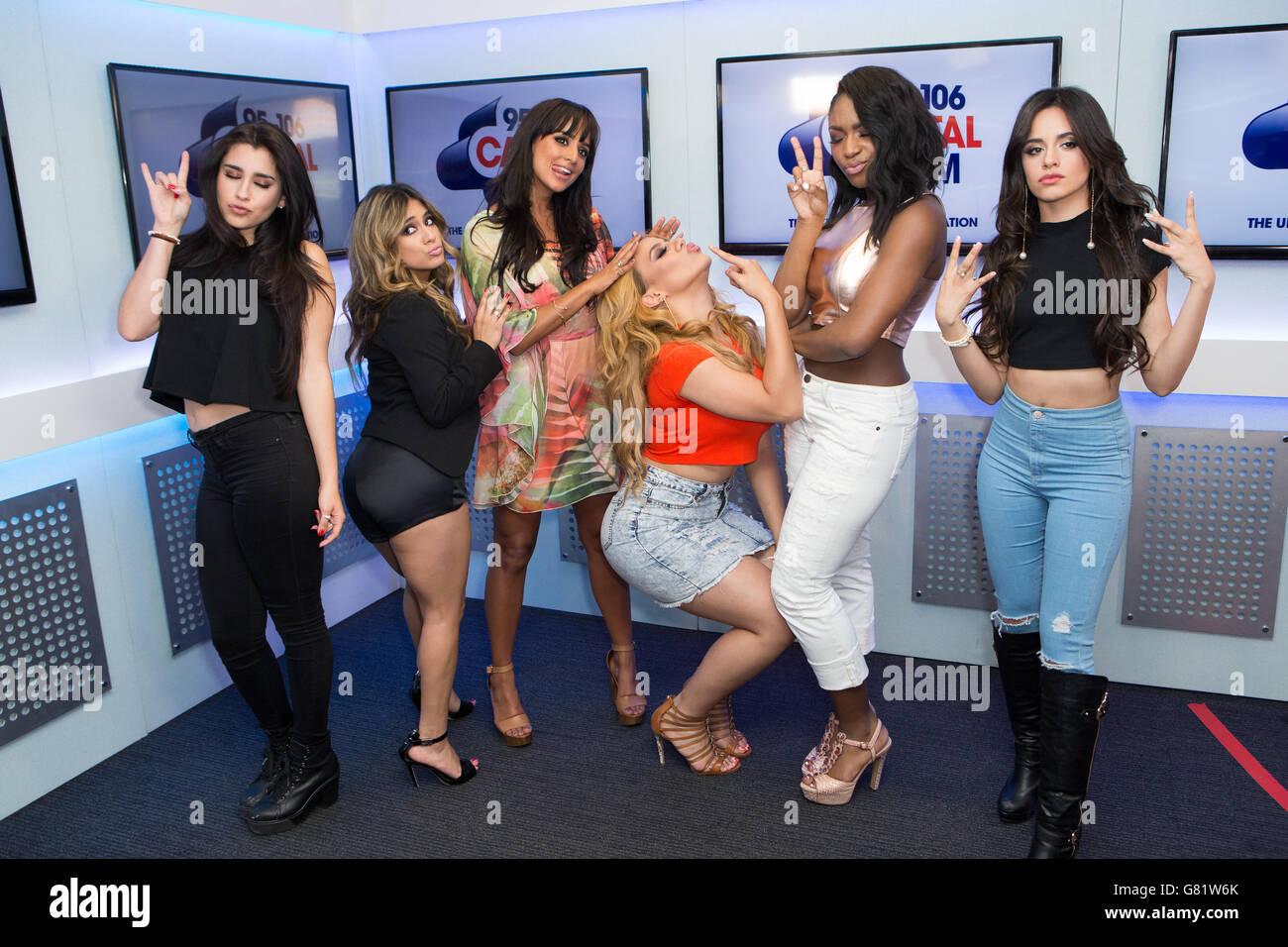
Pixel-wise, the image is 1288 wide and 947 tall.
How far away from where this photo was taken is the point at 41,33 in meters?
2.86

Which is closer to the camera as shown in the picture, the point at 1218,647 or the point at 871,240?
the point at 871,240

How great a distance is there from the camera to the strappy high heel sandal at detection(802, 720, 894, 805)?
286 centimetres

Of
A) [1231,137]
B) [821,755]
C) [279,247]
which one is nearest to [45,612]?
[279,247]

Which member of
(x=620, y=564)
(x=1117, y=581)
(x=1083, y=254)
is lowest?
(x=1117, y=581)

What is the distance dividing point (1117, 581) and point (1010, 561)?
1060 millimetres

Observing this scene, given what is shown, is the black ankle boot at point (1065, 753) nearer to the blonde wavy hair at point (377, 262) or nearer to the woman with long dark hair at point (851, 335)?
the woman with long dark hair at point (851, 335)

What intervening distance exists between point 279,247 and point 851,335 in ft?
4.56

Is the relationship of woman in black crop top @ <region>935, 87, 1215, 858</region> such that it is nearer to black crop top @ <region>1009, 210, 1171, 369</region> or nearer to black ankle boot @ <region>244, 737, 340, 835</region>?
black crop top @ <region>1009, 210, 1171, 369</region>

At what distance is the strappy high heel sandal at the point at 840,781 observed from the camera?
2863 millimetres

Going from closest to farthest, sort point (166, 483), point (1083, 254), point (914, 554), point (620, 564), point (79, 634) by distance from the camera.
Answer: point (1083, 254) < point (620, 564) < point (79, 634) < point (166, 483) < point (914, 554)

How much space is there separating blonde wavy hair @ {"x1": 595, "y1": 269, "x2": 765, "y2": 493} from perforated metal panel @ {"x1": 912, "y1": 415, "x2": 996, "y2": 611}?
1026 mm

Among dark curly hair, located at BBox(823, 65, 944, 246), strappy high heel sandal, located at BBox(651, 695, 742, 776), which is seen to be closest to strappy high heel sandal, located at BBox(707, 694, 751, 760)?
strappy high heel sandal, located at BBox(651, 695, 742, 776)
